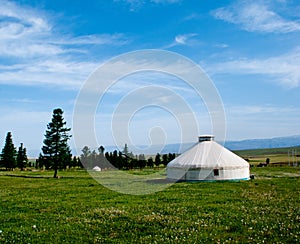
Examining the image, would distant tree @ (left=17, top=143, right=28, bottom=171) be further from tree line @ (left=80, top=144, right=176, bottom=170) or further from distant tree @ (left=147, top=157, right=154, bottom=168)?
distant tree @ (left=147, top=157, right=154, bottom=168)

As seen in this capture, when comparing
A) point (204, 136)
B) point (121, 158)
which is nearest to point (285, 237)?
point (204, 136)

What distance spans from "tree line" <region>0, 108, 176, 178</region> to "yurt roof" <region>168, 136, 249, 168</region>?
25.4m

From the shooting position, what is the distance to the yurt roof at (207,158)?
3844 centimetres

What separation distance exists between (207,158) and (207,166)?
154 centimetres

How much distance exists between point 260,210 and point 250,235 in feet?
16.8

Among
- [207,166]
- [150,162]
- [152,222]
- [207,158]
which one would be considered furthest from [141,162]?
[152,222]

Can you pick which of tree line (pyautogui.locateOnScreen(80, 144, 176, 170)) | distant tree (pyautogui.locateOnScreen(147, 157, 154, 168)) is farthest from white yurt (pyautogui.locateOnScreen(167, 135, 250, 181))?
distant tree (pyautogui.locateOnScreen(147, 157, 154, 168))

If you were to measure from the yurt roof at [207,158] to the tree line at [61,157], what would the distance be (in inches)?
1001

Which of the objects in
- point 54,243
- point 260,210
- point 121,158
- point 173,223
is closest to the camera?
point 54,243

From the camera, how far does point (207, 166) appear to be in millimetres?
38125

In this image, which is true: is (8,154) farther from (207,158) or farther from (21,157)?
(207,158)

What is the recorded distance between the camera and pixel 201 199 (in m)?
20.5

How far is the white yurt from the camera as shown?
125 feet

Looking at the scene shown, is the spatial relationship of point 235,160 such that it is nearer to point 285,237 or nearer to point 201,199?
point 201,199
